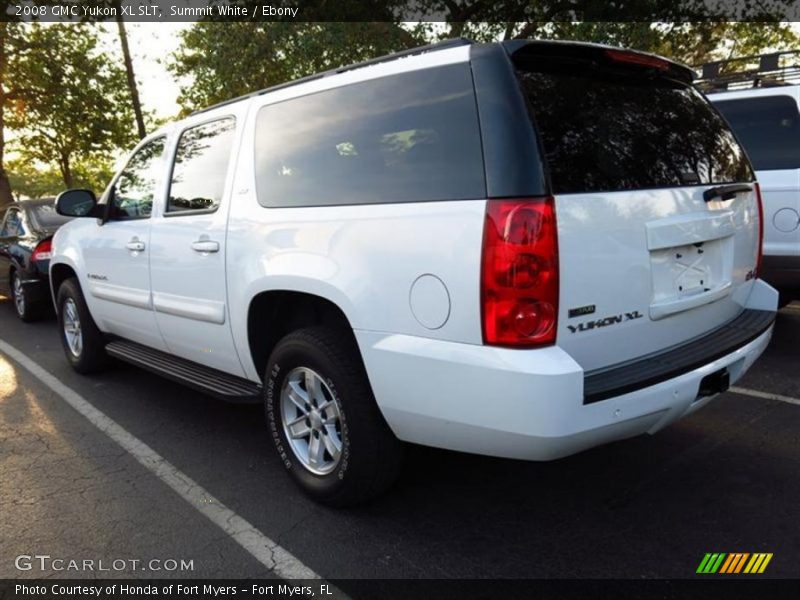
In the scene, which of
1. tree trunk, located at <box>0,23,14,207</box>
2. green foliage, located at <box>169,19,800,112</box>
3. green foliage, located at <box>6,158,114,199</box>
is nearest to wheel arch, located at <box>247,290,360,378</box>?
green foliage, located at <box>169,19,800,112</box>

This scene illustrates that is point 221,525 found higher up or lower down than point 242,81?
lower down

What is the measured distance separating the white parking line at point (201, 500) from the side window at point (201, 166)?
1494mm

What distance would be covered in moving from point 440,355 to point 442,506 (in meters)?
1.04

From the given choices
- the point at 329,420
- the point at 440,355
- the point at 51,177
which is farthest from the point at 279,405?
the point at 51,177

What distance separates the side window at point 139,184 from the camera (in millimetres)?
4168

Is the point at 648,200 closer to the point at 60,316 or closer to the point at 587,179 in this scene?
the point at 587,179

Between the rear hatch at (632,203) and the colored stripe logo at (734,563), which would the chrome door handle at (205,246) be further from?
the colored stripe logo at (734,563)

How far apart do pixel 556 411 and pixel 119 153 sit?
1052 inches

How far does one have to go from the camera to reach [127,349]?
14.7 feet

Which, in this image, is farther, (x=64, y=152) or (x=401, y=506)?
(x=64, y=152)

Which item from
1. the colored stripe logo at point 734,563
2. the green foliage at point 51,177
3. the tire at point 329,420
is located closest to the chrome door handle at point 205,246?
the tire at point 329,420

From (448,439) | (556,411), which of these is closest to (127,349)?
(448,439)

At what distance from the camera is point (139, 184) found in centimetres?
436

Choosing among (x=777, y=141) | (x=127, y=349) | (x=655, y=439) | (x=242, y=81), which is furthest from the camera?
(x=242, y=81)
